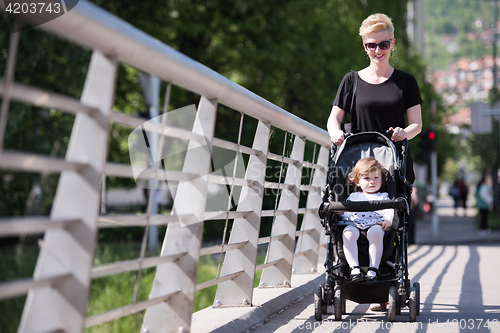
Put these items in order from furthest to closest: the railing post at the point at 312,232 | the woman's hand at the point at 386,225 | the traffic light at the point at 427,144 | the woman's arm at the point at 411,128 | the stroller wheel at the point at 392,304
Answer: the traffic light at the point at 427,144
the railing post at the point at 312,232
the woman's arm at the point at 411,128
the woman's hand at the point at 386,225
the stroller wheel at the point at 392,304

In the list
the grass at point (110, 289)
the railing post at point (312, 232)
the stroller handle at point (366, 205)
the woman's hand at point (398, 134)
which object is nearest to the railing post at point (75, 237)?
the stroller handle at point (366, 205)

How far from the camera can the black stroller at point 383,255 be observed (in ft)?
15.1

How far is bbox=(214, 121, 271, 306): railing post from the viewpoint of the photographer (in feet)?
16.0

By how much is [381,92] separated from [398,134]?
467mm

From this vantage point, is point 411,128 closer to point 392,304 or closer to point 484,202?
point 392,304

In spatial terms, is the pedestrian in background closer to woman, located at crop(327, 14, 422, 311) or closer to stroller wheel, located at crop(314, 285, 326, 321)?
woman, located at crop(327, 14, 422, 311)

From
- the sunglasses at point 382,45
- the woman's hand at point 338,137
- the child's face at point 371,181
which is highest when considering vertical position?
the sunglasses at point 382,45

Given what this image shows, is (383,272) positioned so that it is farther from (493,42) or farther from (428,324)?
(493,42)

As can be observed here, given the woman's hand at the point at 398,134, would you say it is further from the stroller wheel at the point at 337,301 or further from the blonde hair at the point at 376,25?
the stroller wheel at the point at 337,301

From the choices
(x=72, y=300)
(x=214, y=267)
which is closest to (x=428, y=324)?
(x=72, y=300)

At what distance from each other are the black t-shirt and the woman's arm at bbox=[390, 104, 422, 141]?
0.05m

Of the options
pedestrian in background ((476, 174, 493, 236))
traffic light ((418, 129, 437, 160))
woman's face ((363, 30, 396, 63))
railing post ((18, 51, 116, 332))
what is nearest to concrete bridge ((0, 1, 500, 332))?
railing post ((18, 51, 116, 332))

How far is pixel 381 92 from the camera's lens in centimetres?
532

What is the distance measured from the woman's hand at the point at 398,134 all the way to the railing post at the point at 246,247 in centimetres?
96
